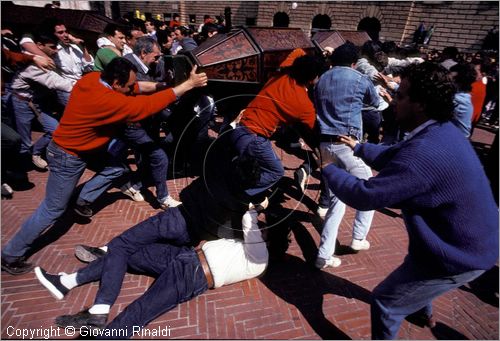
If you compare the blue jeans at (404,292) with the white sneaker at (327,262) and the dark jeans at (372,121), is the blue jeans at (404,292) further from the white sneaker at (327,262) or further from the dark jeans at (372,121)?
the dark jeans at (372,121)

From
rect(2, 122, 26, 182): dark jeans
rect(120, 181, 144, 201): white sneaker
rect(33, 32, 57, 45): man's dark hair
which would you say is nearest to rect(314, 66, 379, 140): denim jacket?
rect(120, 181, 144, 201): white sneaker

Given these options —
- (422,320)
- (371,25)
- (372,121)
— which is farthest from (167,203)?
(371,25)

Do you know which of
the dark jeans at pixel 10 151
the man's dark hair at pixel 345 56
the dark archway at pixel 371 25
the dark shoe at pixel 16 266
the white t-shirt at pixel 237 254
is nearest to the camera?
the white t-shirt at pixel 237 254

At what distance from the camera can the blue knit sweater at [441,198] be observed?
1740mm

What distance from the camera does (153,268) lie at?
120 inches

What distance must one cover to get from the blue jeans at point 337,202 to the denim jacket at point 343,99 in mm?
221

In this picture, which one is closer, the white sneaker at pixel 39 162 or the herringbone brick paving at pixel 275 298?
the herringbone brick paving at pixel 275 298

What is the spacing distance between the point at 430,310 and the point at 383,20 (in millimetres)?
22823

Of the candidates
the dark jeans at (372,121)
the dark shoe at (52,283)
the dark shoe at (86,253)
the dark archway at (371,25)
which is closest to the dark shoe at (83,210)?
the dark shoe at (86,253)

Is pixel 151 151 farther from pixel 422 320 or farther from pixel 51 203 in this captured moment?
pixel 422 320

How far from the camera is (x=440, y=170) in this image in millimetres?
1726

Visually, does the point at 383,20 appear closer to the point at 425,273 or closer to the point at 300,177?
the point at 300,177

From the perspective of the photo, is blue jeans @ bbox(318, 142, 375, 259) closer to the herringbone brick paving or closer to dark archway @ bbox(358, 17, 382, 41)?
the herringbone brick paving

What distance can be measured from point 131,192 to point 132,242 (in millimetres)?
1705
